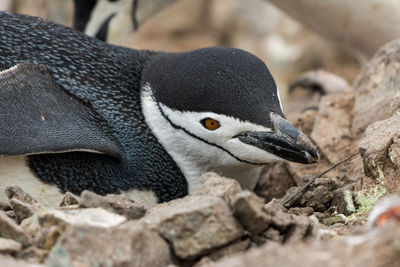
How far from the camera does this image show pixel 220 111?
362 cm

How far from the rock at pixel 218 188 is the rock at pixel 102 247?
1.19 ft

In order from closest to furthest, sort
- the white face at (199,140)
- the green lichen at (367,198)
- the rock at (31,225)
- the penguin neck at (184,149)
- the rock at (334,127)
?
the rock at (31,225), the green lichen at (367,198), the white face at (199,140), the penguin neck at (184,149), the rock at (334,127)

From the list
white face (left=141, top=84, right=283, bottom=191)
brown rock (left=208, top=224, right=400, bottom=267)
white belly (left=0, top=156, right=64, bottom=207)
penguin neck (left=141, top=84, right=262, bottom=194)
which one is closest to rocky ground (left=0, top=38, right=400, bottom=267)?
brown rock (left=208, top=224, right=400, bottom=267)

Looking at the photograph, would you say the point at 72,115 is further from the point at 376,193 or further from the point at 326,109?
the point at 326,109

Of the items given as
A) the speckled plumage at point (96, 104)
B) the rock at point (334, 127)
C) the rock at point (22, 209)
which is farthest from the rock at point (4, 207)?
the rock at point (334, 127)

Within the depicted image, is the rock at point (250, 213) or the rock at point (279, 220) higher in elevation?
the rock at point (250, 213)

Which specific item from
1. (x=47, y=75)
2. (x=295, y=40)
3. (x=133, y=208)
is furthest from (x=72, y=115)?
(x=295, y=40)

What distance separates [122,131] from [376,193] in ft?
4.51

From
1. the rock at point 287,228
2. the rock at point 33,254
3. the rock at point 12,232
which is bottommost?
the rock at point 33,254

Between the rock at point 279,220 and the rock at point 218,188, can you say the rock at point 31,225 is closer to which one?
the rock at point 218,188

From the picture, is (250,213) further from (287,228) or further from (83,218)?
(83,218)

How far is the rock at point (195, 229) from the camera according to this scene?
2264 mm

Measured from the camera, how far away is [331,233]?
2543 mm

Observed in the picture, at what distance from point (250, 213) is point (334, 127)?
2.41 meters
